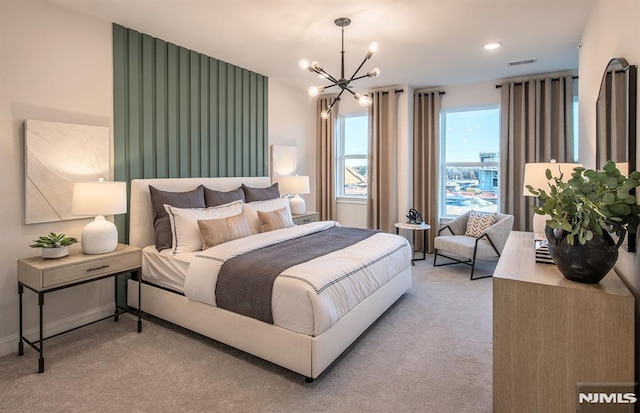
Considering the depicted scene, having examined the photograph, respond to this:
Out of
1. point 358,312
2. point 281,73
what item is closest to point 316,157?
point 281,73

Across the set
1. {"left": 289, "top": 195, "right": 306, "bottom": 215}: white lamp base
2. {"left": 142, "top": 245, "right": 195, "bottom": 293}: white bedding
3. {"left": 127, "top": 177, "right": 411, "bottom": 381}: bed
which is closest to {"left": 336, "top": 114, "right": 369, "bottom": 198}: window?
{"left": 289, "top": 195, "right": 306, "bottom": 215}: white lamp base

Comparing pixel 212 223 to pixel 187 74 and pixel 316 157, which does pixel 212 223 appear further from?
pixel 316 157

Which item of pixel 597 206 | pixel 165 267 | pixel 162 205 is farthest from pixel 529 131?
pixel 165 267

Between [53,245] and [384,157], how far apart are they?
452 cm

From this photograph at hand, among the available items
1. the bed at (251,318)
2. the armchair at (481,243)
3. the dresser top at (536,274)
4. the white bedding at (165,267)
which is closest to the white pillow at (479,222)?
the armchair at (481,243)

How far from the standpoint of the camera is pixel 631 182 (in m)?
1.45

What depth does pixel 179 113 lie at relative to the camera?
3.93 metres

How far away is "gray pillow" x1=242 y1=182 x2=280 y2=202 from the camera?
173 inches

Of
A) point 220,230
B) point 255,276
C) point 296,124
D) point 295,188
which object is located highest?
point 296,124

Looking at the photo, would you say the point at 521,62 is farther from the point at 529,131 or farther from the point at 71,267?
the point at 71,267

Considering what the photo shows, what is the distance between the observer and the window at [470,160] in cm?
545

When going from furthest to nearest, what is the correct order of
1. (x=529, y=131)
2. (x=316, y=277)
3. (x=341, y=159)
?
(x=341, y=159), (x=529, y=131), (x=316, y=277)

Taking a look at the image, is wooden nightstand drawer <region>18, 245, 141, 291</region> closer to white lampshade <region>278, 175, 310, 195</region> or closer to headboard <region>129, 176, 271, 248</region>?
headboard <region>129, 176, 271, 248</region>

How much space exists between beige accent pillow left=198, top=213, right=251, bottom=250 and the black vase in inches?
101
